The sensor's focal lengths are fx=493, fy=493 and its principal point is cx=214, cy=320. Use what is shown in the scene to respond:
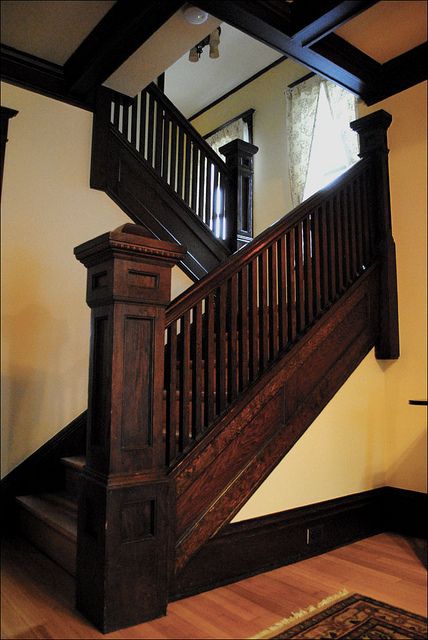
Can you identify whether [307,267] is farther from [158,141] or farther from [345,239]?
[158,141]

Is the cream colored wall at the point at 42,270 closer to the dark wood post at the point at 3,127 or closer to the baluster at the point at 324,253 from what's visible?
the dark wood post at the point at 3,127

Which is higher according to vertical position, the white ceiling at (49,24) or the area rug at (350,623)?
A: the white ceiling at (49,24)

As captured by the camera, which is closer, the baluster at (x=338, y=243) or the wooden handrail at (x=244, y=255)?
the wooden handrail at (x=244, y=255)

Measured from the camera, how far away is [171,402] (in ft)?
6.41

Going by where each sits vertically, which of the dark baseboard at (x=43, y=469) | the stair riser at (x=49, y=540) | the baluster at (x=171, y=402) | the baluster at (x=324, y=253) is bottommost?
the stair riser at (x=49, y=540)

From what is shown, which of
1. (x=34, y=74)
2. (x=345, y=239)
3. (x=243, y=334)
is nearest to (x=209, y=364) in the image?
(x=243, y=334)

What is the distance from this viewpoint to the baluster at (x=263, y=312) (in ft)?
7.73

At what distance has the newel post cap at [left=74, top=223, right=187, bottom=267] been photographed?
1769 mm

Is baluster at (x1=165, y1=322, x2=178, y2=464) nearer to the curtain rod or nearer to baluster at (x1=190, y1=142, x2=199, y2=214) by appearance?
baluster at (x1=190, y1=142, x2=199, y2=214)

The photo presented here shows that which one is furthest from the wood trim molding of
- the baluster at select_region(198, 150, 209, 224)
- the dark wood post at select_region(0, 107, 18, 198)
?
the baluster at select_region(198, 150, 209, 224)

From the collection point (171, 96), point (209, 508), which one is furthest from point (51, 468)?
point (171, 96)

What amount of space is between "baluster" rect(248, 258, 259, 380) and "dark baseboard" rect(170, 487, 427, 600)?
0.69m

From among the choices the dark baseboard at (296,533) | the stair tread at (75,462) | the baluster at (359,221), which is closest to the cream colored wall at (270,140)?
the baluster at (359,221)

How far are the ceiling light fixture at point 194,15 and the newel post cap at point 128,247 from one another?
1.47 meters
